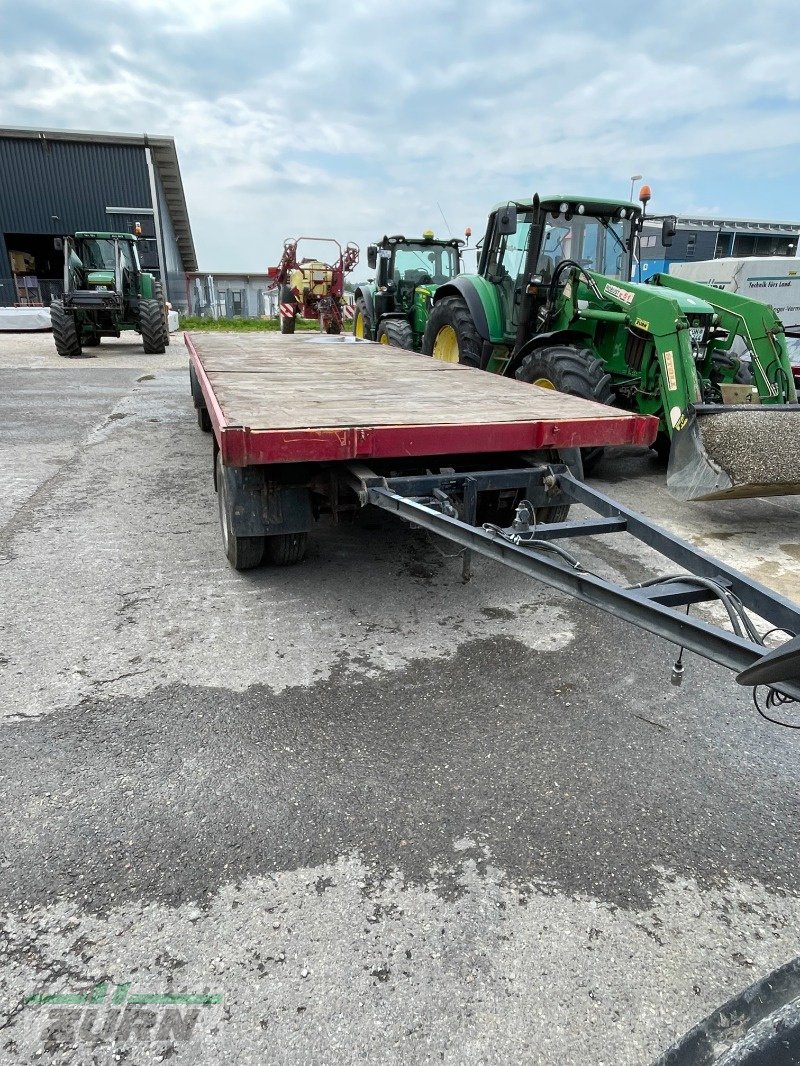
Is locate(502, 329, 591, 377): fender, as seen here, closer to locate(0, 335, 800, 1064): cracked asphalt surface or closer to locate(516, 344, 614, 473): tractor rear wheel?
locate(516, 344, 614, 473): tractor rear wheel

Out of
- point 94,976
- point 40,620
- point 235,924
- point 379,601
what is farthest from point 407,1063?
point 40,620

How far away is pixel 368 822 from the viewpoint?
2289mm

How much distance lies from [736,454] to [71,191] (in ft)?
99.9

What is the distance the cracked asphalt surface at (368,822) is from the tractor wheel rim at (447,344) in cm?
530

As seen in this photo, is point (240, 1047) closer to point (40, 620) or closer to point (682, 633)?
point (682, 633)

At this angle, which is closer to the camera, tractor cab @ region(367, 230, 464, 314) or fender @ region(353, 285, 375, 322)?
tractor cab @ region(367, 230, 464, 314)

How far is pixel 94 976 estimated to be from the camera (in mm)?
1768

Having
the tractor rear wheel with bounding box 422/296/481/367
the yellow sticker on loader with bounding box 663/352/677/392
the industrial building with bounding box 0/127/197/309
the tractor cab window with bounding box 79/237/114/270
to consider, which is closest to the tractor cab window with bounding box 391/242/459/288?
the tractor rear wheel with bounding box 422/296/481/367

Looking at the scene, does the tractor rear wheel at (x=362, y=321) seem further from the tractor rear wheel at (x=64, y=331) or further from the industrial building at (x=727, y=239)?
the industrial building at (x=727, y=239)

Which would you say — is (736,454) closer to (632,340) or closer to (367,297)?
(632,340)

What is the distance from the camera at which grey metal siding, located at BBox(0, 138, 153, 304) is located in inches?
1053

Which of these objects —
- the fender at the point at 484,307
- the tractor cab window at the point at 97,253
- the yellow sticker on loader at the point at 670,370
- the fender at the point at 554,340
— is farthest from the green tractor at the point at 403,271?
the tractor cab window at the point at 97,253

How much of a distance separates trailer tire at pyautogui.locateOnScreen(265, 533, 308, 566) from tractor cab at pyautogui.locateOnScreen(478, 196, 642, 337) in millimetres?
4182

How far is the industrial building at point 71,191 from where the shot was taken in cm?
2661
